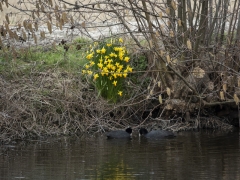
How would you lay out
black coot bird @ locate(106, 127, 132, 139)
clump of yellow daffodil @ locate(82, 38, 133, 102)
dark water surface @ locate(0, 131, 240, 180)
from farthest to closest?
clump of yellow daffodil @ locate(82, 38, 133, 102) → black coot bird @ locate(106, 127, 132, 139) → dark water surface @ locate(0, 131, 240, 180)

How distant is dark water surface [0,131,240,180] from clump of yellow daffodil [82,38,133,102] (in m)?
1.77

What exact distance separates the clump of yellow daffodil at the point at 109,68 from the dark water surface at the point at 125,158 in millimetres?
1766

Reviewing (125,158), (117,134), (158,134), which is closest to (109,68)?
(117,134)

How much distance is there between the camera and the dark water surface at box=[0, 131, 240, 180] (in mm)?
9438

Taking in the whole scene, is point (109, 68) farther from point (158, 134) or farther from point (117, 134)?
point (158, 134)

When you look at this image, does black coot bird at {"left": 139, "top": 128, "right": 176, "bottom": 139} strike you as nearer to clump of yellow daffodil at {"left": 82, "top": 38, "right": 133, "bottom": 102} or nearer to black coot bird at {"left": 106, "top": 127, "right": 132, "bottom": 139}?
black coot bird at {"left": 106, "top": 127, "right": 132, "bottom": 139}

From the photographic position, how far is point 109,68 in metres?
14.7

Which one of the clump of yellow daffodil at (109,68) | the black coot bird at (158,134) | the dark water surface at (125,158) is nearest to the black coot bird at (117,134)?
the dark water surface at (125,158)

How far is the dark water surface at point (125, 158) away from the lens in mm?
9438

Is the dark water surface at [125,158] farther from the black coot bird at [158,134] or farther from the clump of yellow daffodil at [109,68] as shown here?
the clump of yellow daffodil at [109,68]

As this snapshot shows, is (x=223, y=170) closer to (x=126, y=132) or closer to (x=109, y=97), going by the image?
(x=126, y=132)

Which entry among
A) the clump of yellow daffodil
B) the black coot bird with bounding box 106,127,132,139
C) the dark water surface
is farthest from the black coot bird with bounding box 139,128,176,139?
the clump of yellow daffodil

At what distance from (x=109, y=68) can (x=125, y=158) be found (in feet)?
14.1

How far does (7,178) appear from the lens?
9336mm
